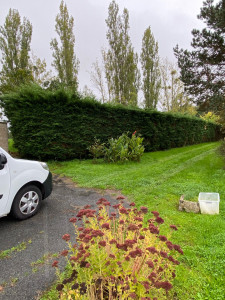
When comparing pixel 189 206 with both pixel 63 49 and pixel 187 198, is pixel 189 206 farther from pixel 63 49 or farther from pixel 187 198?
pixel 63 49

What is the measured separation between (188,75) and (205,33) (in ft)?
5.63

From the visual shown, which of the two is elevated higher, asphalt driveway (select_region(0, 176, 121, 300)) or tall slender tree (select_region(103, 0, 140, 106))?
tall slender tree (select_region(103, 0, 140, 106))

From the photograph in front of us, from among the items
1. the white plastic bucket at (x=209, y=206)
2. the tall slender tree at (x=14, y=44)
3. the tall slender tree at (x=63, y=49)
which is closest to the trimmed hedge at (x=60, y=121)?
the white plastic bucket at (x=209, y=206)

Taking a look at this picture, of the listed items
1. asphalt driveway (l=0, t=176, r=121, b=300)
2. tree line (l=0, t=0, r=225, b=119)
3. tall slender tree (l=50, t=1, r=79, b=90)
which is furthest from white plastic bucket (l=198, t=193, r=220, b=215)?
tall slender tree (l=50, t=1, r=79, b=90)

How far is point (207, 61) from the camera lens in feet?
25.7

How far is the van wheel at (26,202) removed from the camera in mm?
2967

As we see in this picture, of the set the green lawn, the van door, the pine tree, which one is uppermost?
the pine tree

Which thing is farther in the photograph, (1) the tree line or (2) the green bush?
(2) the green bush

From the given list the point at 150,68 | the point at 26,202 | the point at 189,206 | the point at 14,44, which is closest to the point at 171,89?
the point at 150,68

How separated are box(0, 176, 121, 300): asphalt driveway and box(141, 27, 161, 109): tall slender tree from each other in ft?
57.7

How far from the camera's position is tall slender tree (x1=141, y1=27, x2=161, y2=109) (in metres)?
19.4

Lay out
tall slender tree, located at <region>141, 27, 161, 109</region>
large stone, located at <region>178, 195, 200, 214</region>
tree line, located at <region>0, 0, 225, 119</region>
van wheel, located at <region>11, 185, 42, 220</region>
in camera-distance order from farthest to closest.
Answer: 1. tall slender tree, located at <region>141, 27, 161, 109</region>
2. tree line, located at <region>0, 0, 225, 119</region>
3. large stone, located at <region>178, 195, 200, 214</region>
4. van wheel, located at <region>11, 185, 42, 220</region>

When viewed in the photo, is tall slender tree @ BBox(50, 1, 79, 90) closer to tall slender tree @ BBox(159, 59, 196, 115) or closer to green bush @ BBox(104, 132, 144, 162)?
green bush @ BBox(104, 132, 144, 162)

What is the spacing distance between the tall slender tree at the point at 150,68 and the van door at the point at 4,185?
18.3 m
